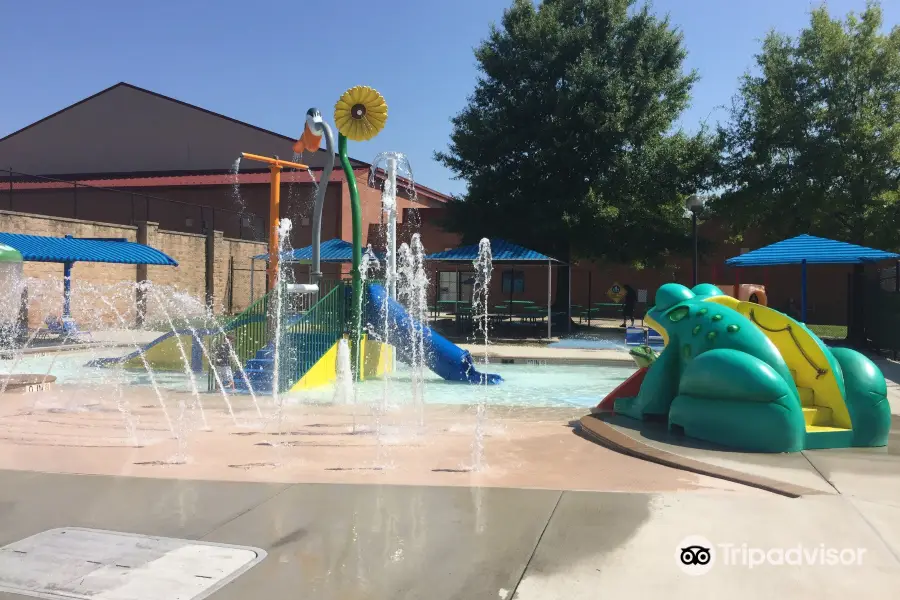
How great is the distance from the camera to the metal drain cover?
11.4ft

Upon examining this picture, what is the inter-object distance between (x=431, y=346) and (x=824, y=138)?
15.3m

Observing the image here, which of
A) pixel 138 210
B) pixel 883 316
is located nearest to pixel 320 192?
pixel 883 316

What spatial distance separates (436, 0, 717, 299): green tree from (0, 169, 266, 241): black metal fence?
13.0 m

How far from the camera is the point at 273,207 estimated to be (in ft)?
46.9

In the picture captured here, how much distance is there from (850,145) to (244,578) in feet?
70.8

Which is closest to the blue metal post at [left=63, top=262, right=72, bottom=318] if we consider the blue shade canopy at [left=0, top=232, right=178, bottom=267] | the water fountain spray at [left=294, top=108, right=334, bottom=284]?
the blue shade canopy at [left=0, top=232, right=178, bottom=267]

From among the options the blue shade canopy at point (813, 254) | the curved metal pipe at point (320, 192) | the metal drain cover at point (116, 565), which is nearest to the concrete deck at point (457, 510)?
the metal drain cover at point (116, 565)

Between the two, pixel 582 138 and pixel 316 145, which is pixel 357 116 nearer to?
pixel 316 145

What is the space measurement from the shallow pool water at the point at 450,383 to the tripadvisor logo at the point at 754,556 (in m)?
5.90

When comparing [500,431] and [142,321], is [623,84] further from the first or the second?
[142,321]

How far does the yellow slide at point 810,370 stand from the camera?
268 inches

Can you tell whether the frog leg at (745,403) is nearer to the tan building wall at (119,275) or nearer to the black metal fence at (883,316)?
the black metal fence at (883,316)

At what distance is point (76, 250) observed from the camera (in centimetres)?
1823

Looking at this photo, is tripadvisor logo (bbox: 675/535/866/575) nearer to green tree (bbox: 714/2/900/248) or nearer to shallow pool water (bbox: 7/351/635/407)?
shallow pool water (bbox: 7/351/635/407)
